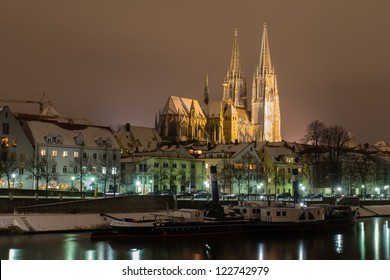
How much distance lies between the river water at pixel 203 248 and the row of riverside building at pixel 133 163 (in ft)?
62.3

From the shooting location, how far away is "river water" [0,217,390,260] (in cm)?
4425

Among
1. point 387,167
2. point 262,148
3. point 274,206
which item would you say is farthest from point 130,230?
point 387,167

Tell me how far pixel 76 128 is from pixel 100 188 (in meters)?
8.90

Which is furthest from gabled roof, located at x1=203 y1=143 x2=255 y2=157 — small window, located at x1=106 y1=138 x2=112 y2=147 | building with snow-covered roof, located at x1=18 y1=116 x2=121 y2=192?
building with snow-covered roof, located at x1=18 y1=116 x2=121 y2=192

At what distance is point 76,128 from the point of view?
93562mm

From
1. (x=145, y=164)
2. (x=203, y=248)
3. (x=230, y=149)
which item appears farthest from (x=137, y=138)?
(x=203, y=248)

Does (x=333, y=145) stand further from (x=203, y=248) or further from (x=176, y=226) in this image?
(x=203, y=248)

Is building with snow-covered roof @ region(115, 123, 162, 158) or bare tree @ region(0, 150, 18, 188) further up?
building with snow-covered roof @ region(115, 123, 162, 158)

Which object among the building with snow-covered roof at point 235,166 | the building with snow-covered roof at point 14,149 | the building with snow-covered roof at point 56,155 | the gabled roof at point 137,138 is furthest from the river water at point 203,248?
the gabled roof at point 137,138

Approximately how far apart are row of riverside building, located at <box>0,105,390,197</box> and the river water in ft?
62.3

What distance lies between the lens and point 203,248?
48.6 metres

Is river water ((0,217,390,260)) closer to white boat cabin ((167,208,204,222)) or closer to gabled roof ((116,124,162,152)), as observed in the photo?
white boat cabin ((167,208,204,222))

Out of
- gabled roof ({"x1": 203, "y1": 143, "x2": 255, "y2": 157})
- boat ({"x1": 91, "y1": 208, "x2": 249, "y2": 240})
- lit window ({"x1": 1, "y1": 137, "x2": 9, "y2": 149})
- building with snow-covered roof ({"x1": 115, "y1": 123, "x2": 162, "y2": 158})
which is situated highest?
building with snow-covered roof ({"x1": 115, "y1": 123, "x2": 162, "y2": 158})

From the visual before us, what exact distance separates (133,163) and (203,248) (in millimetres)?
52858
